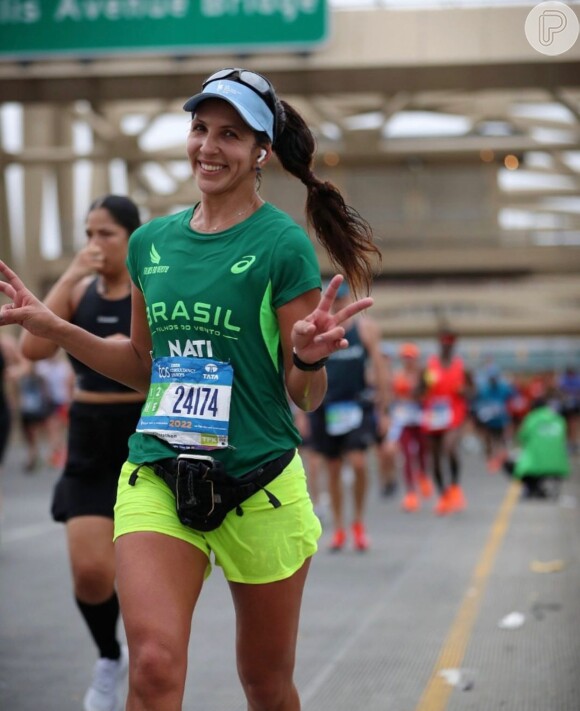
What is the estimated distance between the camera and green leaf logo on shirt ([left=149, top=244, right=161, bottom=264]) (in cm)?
372

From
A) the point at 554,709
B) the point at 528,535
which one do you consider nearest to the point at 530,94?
the point at 528,535

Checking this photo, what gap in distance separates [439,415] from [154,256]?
1037 cm

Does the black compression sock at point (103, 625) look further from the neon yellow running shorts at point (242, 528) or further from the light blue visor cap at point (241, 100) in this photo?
the light blue visor cap at point (241, 100)

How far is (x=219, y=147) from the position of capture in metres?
3.66

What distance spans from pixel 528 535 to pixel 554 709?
6.39 metres

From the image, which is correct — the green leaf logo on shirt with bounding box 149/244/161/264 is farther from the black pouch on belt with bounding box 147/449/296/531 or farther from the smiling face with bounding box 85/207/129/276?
the smiling face with bounding box 85/207/129/276

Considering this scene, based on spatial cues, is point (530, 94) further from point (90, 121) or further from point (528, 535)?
point (528, 535)

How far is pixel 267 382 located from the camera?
368 centimetres

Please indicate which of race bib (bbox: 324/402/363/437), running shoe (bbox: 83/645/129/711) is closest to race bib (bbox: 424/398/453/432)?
race bib (bbox: 324/402/363/437)

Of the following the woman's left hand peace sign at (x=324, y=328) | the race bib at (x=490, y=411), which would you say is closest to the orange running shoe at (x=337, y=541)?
the woman's left hand peace sign at (x=324, y=328)

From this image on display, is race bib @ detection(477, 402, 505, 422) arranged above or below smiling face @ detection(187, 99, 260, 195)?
below

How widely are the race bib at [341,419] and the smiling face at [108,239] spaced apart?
5498 millimetres

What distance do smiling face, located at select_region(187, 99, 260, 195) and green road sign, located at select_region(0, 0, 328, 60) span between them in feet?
44.3

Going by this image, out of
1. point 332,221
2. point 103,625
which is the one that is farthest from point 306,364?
point 103,625
